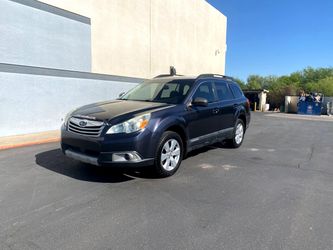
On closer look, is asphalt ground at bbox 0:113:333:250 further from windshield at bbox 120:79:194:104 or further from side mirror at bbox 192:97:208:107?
windshield at bbox 120:79:194:104

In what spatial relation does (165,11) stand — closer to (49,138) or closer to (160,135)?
(49,138)

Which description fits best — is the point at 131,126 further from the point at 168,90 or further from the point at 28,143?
the point at 28,143

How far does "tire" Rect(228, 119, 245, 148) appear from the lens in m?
7.63

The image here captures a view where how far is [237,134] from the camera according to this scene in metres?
7.86

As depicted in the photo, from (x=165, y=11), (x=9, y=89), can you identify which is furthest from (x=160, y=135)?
(x=165, y=11)

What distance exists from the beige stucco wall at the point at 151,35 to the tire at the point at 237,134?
7208 mm

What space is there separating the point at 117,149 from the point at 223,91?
3611 millimetres

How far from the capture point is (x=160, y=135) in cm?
483

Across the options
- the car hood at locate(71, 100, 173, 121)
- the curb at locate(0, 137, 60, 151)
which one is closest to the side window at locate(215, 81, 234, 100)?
the car hood at locate(71, 100, 173, 121)

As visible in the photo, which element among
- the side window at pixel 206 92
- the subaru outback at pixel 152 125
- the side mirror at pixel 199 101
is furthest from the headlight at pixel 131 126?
the side window at pixel 206 92

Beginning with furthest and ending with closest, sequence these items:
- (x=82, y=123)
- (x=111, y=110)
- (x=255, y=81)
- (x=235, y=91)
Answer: (x=255, y=81), (x=235, y=91), (x=111, y=110), (x=82, y=123)

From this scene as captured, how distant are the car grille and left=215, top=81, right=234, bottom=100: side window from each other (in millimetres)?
3242

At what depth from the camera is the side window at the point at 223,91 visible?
6.86 meters

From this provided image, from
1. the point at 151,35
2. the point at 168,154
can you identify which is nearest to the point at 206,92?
the point at 168,154
